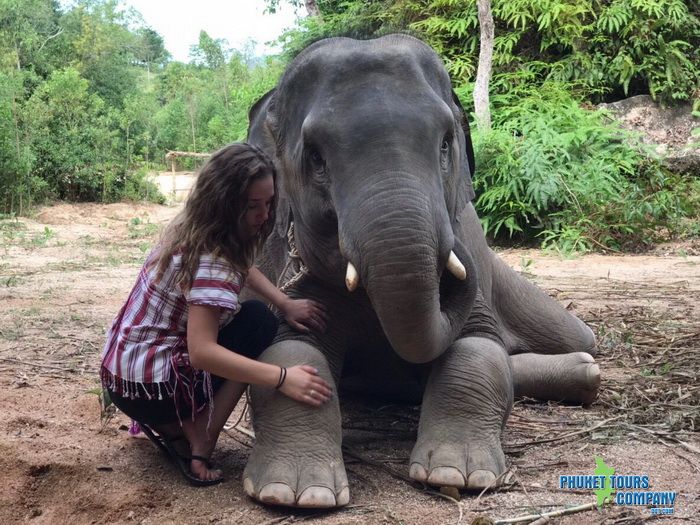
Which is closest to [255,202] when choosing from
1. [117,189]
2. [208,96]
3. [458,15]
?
[458,15]

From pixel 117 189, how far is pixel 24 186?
3.21 metres

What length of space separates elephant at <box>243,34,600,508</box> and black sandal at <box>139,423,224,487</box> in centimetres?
20

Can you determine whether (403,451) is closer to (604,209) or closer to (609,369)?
(609,369)

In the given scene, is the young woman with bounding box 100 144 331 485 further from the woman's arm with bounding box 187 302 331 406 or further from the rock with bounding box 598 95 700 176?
the rock with bounding box 598 95 700 176

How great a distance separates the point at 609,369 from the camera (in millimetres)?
4883

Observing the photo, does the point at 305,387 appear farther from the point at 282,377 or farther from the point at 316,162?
the point at 316,162

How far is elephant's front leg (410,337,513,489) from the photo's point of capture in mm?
2928

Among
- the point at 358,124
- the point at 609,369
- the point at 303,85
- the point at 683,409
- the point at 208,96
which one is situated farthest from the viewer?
the point at 208,96

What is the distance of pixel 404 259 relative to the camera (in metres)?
2.62

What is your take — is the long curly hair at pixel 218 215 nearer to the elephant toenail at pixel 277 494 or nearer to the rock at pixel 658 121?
the elephant toenail at pixel 277 494

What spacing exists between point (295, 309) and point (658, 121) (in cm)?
1230

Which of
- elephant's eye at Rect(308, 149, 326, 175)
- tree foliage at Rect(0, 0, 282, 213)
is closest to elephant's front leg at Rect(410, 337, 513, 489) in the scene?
elephant's eye at Rect(308, 149, 326, 175)

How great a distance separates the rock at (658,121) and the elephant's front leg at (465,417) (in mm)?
11376

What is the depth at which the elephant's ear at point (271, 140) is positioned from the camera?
353cm
